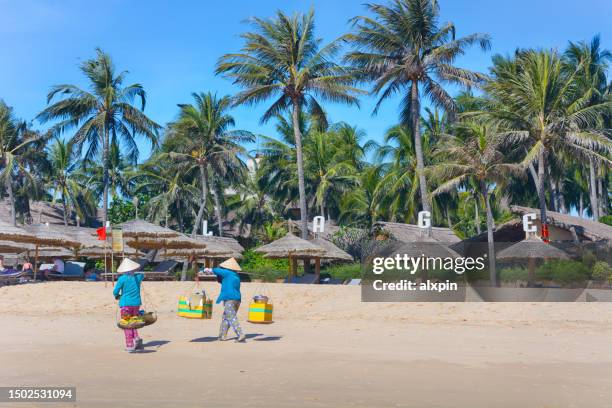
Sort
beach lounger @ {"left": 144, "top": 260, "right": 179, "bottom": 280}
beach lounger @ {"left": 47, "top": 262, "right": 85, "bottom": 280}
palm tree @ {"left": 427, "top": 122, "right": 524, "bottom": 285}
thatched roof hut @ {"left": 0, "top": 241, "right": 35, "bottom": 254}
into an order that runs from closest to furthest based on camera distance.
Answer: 1. beach lounger @ {"left": 47, "top": 262, "right": 85, "bottom": 280}
2. palm tree @ {"left": 427, "top": 122, "right": 524, "bottom": 285}
3. beach lounger @ {"left": 144, "top": 260, "right": 179, "bottom": 280}
4. thatched roof hut @ {"left": 0, "top": 241, "right": 35, "bottom": 254}

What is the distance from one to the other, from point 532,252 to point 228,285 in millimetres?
12137

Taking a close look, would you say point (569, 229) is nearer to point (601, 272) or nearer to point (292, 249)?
point (601, 272)

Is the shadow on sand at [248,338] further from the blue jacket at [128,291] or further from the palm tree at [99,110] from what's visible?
the palm tree at [99,110]

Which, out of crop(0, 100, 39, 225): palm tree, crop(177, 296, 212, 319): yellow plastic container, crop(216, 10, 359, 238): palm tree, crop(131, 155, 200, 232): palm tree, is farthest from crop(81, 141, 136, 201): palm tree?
crop(177, 296, 212, 319): yellow plastic container

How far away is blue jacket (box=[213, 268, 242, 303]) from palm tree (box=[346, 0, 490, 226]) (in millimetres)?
16348

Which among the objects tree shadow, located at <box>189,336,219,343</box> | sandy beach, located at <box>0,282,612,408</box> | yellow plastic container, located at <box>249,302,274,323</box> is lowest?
sandy beach, located at <box>0,282,612,408</box>

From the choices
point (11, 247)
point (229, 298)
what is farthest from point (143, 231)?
point (229, 298)

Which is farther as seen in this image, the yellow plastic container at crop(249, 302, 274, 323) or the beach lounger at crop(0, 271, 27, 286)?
the beach lounger at crop(0, 271, 27, 286)

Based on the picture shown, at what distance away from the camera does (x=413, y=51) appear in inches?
1075

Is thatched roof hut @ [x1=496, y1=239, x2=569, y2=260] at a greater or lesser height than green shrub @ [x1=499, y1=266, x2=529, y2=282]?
Result: greater

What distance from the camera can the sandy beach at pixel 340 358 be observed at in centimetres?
702

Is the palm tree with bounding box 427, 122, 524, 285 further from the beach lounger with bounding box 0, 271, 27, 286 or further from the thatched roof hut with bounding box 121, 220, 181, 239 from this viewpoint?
the beach lounger with bounding box 0, 271, 27, 286

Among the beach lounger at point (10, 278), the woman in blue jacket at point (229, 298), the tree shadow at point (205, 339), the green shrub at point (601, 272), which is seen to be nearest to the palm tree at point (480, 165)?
the green shrub at point (601, 272)

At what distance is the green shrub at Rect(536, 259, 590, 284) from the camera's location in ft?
63.5
